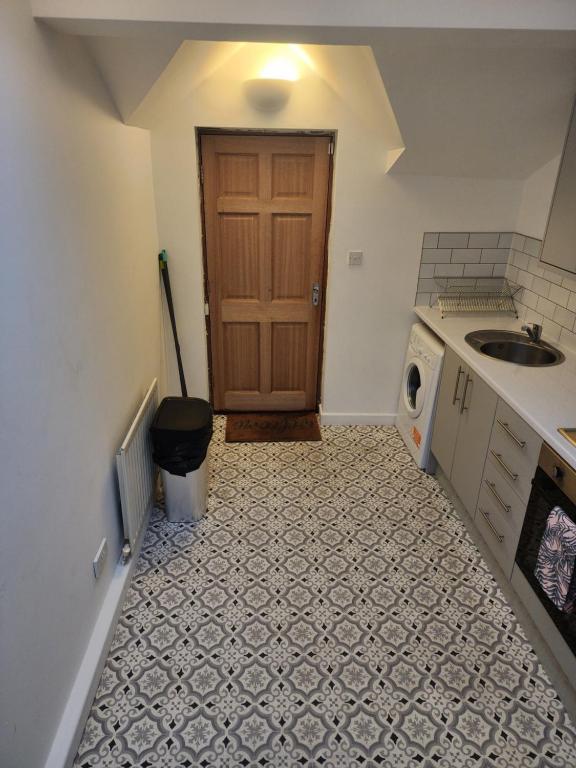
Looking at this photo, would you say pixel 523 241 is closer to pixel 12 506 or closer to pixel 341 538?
pixel 341 538

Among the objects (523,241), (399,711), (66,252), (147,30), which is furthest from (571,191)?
(399,711)

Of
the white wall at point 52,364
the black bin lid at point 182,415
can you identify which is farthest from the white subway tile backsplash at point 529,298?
the white wall at point 52,364

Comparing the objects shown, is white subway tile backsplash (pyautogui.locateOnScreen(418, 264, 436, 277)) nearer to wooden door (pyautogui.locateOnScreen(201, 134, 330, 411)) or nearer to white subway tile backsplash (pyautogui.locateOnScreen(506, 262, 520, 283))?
white subway tile backsplash (pyautogui.locateOnScreen(506, 262, 520, 283))

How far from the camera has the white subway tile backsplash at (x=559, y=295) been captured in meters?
2.61

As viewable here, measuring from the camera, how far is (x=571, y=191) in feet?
7.01

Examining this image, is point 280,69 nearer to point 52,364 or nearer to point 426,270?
point 426,270

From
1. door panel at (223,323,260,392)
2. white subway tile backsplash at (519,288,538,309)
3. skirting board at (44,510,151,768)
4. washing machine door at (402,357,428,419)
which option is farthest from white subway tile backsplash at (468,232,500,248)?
skirting board at (44,510,151,768)

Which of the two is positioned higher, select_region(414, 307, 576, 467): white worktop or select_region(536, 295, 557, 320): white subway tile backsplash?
select_region(536, 295, 557, 320): white subway tile backsplash

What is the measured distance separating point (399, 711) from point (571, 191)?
216 cm

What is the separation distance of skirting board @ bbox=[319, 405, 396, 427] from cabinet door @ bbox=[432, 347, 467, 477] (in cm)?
71

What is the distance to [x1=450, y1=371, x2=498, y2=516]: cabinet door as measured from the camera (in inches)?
90.5

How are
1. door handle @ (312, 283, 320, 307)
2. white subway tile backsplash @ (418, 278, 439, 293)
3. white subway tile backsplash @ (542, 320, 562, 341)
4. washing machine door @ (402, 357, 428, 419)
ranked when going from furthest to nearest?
1. door handle @ (312, 283, 320, 307)
2. white subway tile backsplash @ (418, 278, 439, 293)
3. washing machine door @ (402, 357, 428, 419)
4. white subway tile backsplash @ (542, 320, 562, 341)

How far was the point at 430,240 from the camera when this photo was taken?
3.14 m

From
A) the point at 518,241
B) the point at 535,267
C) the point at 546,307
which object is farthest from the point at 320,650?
the point at 518,241
